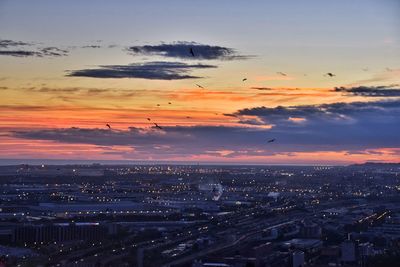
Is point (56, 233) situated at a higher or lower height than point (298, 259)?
higher

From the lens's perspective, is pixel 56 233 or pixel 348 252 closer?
pixel 348 252

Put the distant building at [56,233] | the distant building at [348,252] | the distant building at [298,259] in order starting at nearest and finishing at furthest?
the distant building at [298,259] < the distant building at [348,252] < the distant building at [56,233]

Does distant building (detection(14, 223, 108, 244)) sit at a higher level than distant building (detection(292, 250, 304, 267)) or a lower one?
higher

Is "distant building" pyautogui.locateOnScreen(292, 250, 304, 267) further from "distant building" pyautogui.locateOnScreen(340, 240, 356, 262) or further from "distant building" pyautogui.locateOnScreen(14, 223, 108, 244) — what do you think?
"distant building" pyautogui.locateOnScreen(14, 223, 108, 244)

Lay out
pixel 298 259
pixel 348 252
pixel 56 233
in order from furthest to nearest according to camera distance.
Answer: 1. pixel 56 233
2. pixel 348 252
3. pixel 298 259

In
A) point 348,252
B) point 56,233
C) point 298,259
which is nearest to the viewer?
point 298,259

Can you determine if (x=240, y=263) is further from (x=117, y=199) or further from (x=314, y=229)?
(x=117, y=199)

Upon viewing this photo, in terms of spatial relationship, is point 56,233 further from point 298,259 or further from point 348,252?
point 348,252

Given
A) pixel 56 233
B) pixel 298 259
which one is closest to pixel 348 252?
pixel 298 259

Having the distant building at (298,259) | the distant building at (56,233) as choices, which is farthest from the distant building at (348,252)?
the distant building at (56,233)

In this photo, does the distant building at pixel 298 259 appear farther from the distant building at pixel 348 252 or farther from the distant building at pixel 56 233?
the distant building at pixel 56 233

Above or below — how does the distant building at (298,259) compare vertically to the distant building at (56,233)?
below

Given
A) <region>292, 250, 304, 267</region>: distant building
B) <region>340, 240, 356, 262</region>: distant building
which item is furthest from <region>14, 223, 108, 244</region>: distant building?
<region>340, 240, 356, 262</region>: distant building
